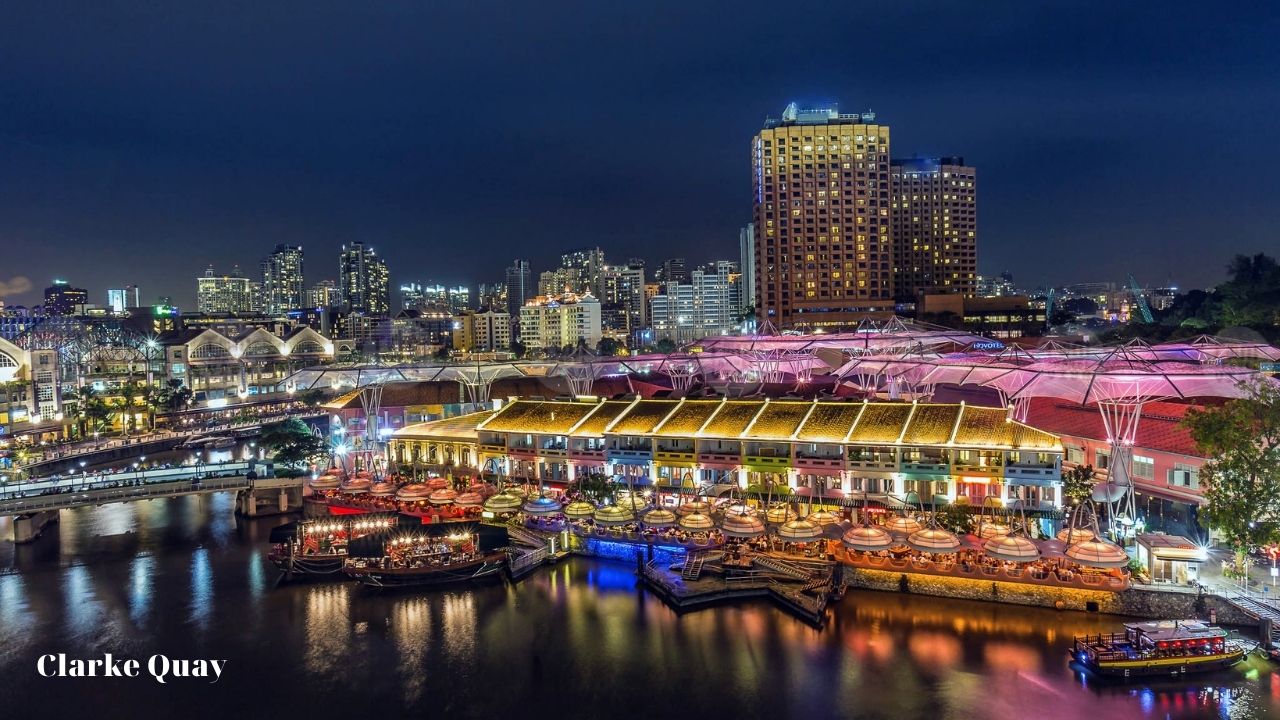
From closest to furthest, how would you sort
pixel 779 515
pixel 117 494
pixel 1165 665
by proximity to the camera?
pixel 1165 665 < pixel 779 515 < pixel 117 494

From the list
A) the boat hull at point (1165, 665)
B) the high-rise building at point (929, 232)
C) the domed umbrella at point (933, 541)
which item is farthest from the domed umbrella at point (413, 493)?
the high-rise building at point (929, 232)

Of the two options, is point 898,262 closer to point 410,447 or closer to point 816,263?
point 816,263

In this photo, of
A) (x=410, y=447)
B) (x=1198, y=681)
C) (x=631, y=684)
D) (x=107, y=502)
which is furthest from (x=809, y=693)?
(x=107, y=502)

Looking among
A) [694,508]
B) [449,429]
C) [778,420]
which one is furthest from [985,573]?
[449,429]

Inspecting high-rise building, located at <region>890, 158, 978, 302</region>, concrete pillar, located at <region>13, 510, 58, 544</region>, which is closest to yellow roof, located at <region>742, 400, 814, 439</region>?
concrete pillar, located at <region>13, 510, 58, 544</region>

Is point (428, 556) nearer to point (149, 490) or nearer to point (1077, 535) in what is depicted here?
point (149, 490)

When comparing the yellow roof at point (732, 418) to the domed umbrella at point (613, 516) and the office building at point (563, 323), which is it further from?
the office building at point (563, 323)

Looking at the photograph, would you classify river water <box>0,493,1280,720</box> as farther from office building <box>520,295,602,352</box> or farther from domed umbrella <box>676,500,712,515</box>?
office building <box>520,295,602,352</box>
